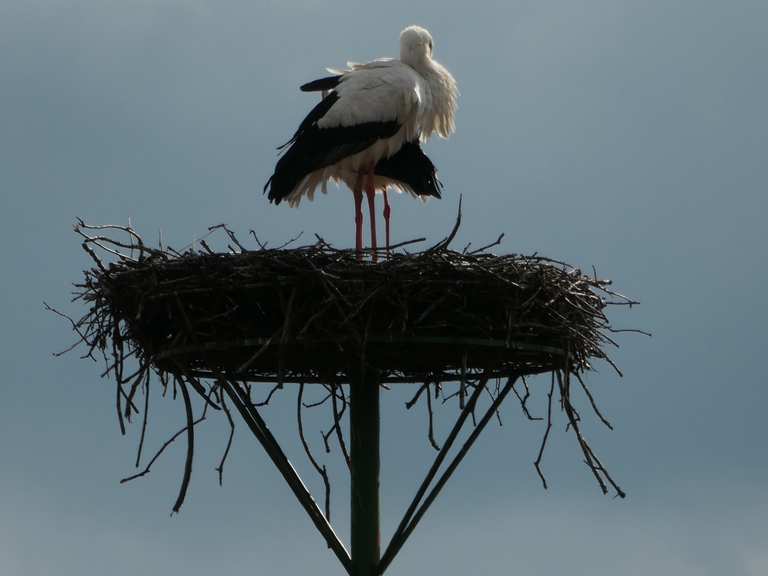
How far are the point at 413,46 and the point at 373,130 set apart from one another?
949mm

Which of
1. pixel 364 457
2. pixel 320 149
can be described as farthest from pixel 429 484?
pixel 320 149

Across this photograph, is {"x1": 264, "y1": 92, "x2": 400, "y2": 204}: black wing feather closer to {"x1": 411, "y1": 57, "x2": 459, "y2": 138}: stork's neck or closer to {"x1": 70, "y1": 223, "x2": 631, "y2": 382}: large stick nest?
{"x1": 411, "y1": 57, "x2": 459, "y2": 138}: stork's neck

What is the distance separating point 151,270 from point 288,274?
841mm

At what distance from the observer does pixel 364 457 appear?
8.64m

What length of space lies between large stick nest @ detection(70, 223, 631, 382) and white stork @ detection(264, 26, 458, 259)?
1894mm

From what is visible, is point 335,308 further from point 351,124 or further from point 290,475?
point 351,124

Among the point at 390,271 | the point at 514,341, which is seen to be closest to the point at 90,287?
the point at 390,271

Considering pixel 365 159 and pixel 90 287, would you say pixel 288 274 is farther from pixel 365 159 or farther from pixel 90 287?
pixel 365 159

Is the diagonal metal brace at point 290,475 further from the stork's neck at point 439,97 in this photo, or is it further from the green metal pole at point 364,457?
the stork's neck at point 439,97

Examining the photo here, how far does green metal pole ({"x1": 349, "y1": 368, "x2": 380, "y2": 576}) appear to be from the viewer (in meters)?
8.54

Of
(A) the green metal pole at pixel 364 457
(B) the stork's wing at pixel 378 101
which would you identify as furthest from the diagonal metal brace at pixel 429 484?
(B) the stork's wing at pixel 378 101

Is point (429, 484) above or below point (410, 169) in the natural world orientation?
below

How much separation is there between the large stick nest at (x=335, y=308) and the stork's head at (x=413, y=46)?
2.77 meters

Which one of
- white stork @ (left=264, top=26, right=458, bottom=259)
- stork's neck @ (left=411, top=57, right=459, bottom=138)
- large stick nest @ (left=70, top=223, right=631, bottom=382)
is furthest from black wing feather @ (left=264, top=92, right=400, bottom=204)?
large stick nest @ (left=70, top=223, right=631, bottom=382)
